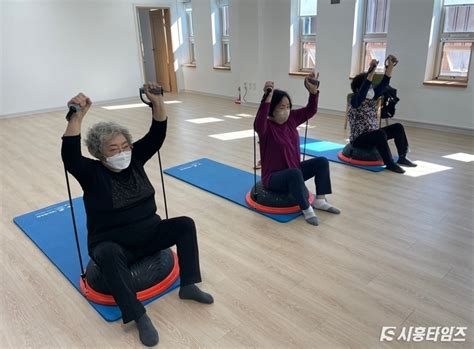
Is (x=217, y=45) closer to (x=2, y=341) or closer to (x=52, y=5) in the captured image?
(x=52, y=5)

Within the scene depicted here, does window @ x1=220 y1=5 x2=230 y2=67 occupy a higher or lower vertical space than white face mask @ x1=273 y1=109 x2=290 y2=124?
higher

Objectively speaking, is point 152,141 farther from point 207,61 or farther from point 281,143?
point 207,61

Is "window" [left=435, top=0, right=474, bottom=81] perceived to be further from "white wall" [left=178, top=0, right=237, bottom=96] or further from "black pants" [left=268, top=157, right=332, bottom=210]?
"white wall" [left=178, top=0, right=237, bottom=96]

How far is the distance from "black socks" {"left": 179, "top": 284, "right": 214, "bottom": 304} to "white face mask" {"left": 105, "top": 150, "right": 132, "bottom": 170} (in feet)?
2.25

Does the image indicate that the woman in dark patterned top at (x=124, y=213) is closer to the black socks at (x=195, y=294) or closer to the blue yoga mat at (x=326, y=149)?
the black socks at (x=195, y=294)

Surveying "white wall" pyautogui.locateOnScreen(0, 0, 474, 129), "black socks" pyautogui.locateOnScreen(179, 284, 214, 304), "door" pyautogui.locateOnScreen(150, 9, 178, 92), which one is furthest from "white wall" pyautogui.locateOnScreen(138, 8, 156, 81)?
"black socks" pyautogui.locateOnScreen(179, 284, 214, 304)

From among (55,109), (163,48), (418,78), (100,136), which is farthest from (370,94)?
(163,48)

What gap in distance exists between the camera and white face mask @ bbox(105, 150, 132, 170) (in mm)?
1772

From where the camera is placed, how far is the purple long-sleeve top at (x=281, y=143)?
2.66m

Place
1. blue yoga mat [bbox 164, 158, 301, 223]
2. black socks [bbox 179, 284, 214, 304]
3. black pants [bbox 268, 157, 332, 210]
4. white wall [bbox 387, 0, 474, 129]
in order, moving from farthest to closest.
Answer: white wall [bbox 387, 0, 474, 129]
blue yoga mat [bbox 164, 158, 301, 223]
black pants [bbox 268, 157, 332, 210]
black socks [bbox 179, 284, 214, 304]

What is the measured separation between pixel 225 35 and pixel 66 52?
312 centimetres

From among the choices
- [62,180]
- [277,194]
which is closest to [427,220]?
[277,194]

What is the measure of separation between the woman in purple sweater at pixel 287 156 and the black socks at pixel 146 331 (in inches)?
52.7

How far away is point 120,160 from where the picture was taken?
1.79 metres
